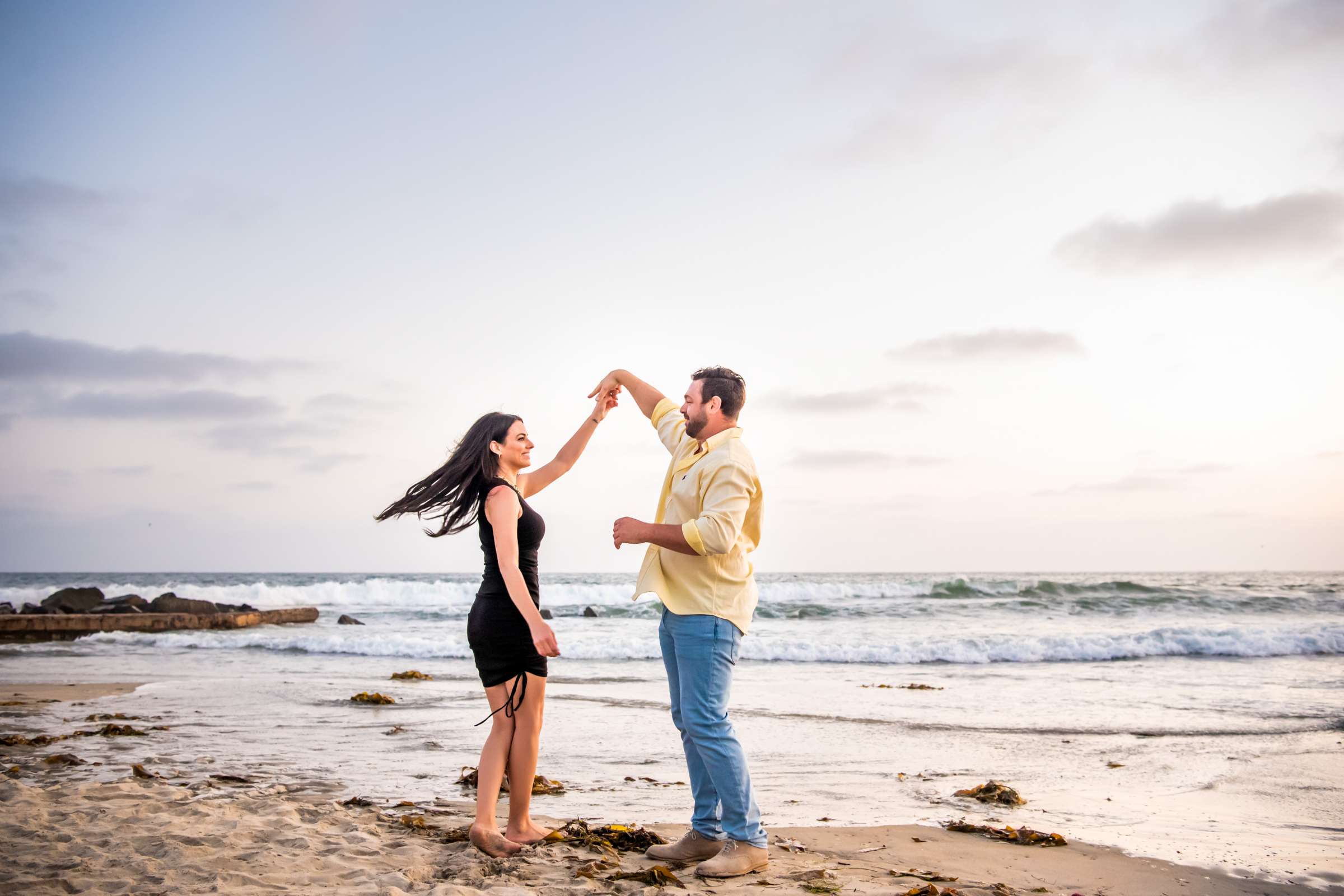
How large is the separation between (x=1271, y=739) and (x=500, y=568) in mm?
7288

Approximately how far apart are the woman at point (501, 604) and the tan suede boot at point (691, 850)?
2.22 feet

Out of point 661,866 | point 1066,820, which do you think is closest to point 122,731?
point 661,866

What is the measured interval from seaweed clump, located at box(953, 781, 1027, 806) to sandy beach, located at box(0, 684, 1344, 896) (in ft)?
2.84

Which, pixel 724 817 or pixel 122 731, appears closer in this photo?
pixel 724 817

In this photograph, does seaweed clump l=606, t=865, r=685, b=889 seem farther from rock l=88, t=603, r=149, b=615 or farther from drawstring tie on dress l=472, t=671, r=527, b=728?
rock l=88, t=603, r=149, b=615

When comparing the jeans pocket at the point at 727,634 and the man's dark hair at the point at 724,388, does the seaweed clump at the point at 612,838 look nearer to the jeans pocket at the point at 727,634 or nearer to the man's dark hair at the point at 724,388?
the jeans pocket at the point at 727,634

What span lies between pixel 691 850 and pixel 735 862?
24cm

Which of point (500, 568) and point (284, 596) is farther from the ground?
point (500, 568)

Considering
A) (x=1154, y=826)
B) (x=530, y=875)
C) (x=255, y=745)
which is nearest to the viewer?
(x=530, y=875)

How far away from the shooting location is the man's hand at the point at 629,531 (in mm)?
3531

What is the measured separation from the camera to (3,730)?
732cm

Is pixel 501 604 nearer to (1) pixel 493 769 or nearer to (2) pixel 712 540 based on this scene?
(1) pixel 493 769

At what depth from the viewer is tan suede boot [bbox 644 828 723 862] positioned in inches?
149

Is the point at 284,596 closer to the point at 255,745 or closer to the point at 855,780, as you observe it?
the point at 255,745
